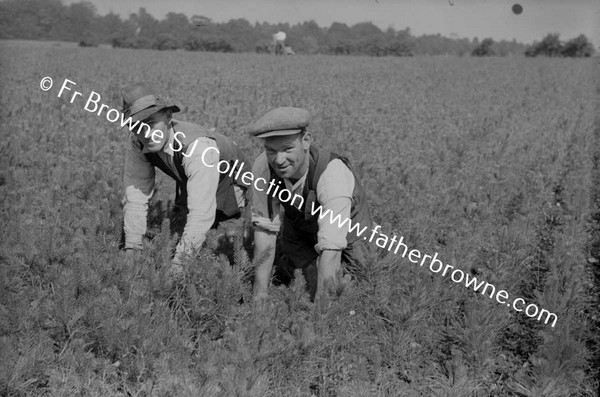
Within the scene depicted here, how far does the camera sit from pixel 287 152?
10.9ft

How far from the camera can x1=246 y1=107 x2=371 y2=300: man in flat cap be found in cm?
329

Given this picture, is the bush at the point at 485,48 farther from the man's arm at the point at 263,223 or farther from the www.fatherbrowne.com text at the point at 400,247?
the man's arm at the point at 263,223

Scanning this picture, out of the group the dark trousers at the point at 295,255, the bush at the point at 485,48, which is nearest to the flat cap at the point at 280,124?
the dark trousers at the point at 295,255

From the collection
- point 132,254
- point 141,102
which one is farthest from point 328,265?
point 141,102

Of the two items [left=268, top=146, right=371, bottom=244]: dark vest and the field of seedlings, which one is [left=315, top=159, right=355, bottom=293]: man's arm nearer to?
[left=268, top=146, right=371, bottom=244]: dark vest

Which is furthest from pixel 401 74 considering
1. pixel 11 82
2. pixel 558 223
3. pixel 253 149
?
pixel 558 223

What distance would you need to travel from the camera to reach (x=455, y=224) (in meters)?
4.89

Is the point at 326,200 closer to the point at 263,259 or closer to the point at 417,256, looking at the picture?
the point at 263,259

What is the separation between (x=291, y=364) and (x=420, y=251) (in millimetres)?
1566

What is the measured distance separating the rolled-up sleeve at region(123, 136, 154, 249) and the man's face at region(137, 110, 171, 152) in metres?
0.36

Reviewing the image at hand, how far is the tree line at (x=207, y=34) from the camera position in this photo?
238 inches

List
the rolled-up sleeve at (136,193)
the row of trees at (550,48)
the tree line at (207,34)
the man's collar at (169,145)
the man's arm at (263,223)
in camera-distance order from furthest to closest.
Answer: the row of trees at (550,48), the tree line at (207,34), the rolled-up sleeve at (136,193), the man's collar at (169,145), the man's arm at (263,223)

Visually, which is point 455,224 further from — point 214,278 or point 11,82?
point 11,82

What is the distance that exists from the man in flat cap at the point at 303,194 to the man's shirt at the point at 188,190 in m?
0.30
